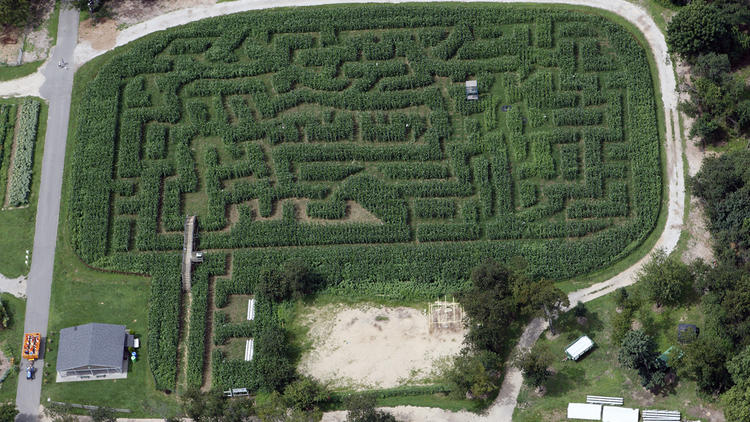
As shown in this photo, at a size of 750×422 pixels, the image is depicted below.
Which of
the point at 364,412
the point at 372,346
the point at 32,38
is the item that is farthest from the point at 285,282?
the point at 32,38

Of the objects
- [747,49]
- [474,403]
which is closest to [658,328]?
[474,403]

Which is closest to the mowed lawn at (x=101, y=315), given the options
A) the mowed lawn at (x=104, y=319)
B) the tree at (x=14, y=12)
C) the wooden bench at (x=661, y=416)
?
the mowed lawn at (x=104, y=319)

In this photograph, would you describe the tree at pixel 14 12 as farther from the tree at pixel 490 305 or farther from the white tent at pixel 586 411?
the white tent at pixel 586 411

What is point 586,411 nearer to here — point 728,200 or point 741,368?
point 741,368

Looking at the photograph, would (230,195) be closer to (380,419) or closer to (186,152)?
(186,152)

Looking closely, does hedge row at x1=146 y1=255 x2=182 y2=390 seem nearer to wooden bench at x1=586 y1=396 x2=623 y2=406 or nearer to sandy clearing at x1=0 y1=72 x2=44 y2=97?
sandy clearing at x1=0 y1=72 x2=44 y2=97
